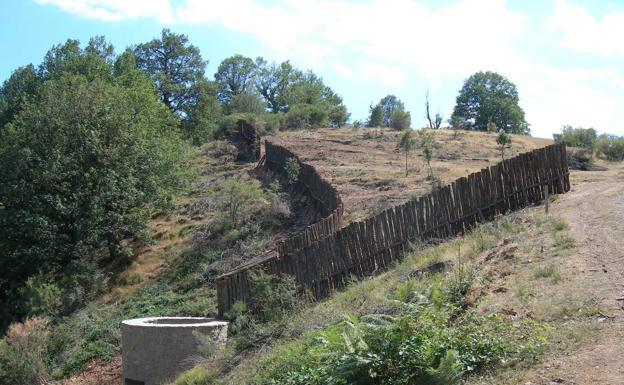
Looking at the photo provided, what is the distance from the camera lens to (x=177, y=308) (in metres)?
21.7

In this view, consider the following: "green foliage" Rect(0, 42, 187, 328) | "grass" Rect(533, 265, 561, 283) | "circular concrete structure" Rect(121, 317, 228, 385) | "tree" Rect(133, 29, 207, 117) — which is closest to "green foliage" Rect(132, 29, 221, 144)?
"tree" Rect(133, 29, 207, 117)

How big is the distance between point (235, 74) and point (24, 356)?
61.5 meters

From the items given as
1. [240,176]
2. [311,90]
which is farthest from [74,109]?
[311,90]

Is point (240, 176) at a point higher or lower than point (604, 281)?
higher

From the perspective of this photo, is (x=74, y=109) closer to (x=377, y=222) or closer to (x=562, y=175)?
(x=377, y=222)

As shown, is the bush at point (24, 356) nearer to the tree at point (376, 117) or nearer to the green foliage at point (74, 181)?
the green foliage at point (74, 181)

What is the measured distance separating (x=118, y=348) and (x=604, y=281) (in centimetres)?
1607

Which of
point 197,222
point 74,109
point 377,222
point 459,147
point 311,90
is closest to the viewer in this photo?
point 377,222

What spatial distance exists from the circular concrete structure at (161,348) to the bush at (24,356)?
557 centimetres

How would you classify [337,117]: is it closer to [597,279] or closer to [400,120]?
[400,120]

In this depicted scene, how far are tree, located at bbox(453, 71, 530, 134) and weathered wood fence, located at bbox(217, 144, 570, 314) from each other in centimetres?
6030

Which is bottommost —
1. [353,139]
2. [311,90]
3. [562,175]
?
[562,175]

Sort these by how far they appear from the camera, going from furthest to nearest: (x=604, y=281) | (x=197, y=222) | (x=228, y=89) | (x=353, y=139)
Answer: (x=228, y=89), (x=353, y=139), (x=197, y=222), (x=604, y=281)

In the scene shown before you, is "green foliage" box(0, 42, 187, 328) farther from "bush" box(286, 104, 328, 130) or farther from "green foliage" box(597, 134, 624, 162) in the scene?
"green foliage" box(597, 134, 624, 162)
